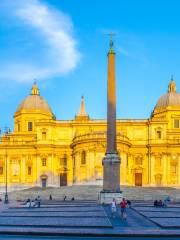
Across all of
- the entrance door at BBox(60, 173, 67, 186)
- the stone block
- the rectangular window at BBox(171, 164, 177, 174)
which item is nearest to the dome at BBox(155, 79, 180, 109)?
the rectangular window at BBox(171, 164, 177, 174)

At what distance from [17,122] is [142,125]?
24360mm

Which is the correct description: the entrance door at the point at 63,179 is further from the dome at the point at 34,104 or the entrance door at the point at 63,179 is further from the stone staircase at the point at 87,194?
the stone staircase at the point at 87,194

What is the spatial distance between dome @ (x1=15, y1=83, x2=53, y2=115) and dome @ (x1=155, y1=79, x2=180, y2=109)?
21.3m

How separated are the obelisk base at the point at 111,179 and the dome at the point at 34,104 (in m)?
52.6

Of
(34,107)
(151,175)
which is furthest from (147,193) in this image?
(34,107)

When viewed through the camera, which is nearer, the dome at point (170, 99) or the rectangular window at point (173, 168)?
the rectangular window at point (173, 168)

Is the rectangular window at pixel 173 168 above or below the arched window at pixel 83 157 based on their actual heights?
below

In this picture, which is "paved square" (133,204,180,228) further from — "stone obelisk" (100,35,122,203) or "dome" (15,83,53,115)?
"dome" (15,83,53,115)

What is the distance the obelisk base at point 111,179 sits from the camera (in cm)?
4472

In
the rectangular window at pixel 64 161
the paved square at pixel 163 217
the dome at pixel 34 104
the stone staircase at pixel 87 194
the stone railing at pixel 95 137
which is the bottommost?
the stone staircase at pixel 87 194

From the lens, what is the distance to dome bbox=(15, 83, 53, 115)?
96188 mm

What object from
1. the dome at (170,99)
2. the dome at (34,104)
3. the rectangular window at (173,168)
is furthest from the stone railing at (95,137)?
the dome at (34,104)

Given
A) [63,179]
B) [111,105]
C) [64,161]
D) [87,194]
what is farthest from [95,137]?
[111,105]

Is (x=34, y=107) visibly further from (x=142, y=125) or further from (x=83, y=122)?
(x=142, y=125)
